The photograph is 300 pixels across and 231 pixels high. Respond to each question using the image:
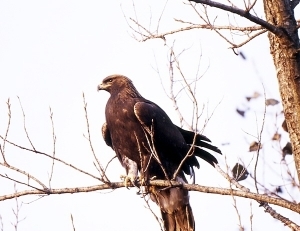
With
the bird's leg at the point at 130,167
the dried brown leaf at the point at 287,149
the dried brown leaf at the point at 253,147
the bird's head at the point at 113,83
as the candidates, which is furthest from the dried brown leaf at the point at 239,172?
the bird's head at the point at 113,83

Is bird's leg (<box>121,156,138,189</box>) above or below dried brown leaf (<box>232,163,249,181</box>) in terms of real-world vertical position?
above

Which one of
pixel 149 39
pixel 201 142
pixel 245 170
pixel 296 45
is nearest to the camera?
pixel 296 45

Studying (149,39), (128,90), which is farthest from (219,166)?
(128,90)

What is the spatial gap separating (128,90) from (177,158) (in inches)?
44.1

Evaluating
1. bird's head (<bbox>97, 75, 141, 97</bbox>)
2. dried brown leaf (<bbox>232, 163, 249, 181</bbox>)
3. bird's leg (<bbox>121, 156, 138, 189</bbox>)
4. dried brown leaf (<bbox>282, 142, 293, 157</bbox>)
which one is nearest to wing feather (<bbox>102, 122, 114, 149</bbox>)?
bird's head (<bbox>97, 75, 141, 97</bbox>)

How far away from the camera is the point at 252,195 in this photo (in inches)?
151

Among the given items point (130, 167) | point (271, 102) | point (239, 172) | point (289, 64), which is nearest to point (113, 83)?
point (130, 167)

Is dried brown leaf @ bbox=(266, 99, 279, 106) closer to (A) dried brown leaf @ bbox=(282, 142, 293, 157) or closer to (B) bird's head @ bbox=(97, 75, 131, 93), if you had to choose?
(A) dried brown leaf @ bbox=(282, 142, 293, 157)

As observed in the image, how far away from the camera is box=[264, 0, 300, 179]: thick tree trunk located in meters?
3.78

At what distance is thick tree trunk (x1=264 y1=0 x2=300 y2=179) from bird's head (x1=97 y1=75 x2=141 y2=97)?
292cm

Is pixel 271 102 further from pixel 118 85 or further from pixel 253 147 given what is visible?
pixel 118 85

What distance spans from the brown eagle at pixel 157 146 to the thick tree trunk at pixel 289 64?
188cm

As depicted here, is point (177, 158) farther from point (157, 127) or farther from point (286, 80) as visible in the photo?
point (286, 80)

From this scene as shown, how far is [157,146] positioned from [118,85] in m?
1.16
